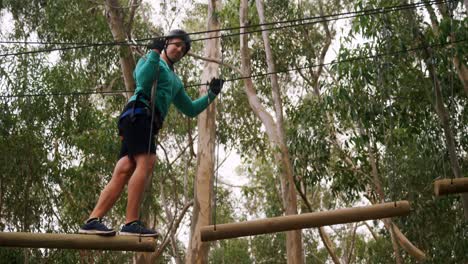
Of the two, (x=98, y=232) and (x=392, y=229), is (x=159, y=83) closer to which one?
(x=98, y=232)

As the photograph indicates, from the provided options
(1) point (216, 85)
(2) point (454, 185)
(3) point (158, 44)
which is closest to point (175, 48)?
(3) point (158, 44)

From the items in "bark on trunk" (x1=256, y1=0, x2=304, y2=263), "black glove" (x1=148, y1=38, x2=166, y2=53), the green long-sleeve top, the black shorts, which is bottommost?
the black shorts

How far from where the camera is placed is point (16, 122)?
8094 mm

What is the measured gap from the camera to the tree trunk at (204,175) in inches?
327

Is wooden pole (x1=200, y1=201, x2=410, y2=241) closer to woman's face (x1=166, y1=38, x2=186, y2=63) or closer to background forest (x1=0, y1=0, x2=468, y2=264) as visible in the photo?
woman's face (x1=166, y1=38, x2=186, y2=63)

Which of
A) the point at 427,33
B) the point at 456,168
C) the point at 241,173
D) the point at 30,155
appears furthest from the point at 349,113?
the point at 241,173

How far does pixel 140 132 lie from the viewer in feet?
10.6

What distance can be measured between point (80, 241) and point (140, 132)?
21.6 inches

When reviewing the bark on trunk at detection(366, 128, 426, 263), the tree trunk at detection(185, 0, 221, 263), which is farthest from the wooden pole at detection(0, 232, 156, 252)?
the bark on trunk at detection(366, 128, 426, 263)

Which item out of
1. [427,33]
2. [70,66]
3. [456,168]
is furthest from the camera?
[70,66]

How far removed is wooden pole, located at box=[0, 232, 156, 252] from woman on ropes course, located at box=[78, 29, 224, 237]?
0.13 feet

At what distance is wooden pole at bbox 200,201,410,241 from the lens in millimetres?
3240

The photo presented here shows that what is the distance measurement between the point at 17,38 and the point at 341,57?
192 inches

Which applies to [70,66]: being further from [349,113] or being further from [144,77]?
[144,77]
